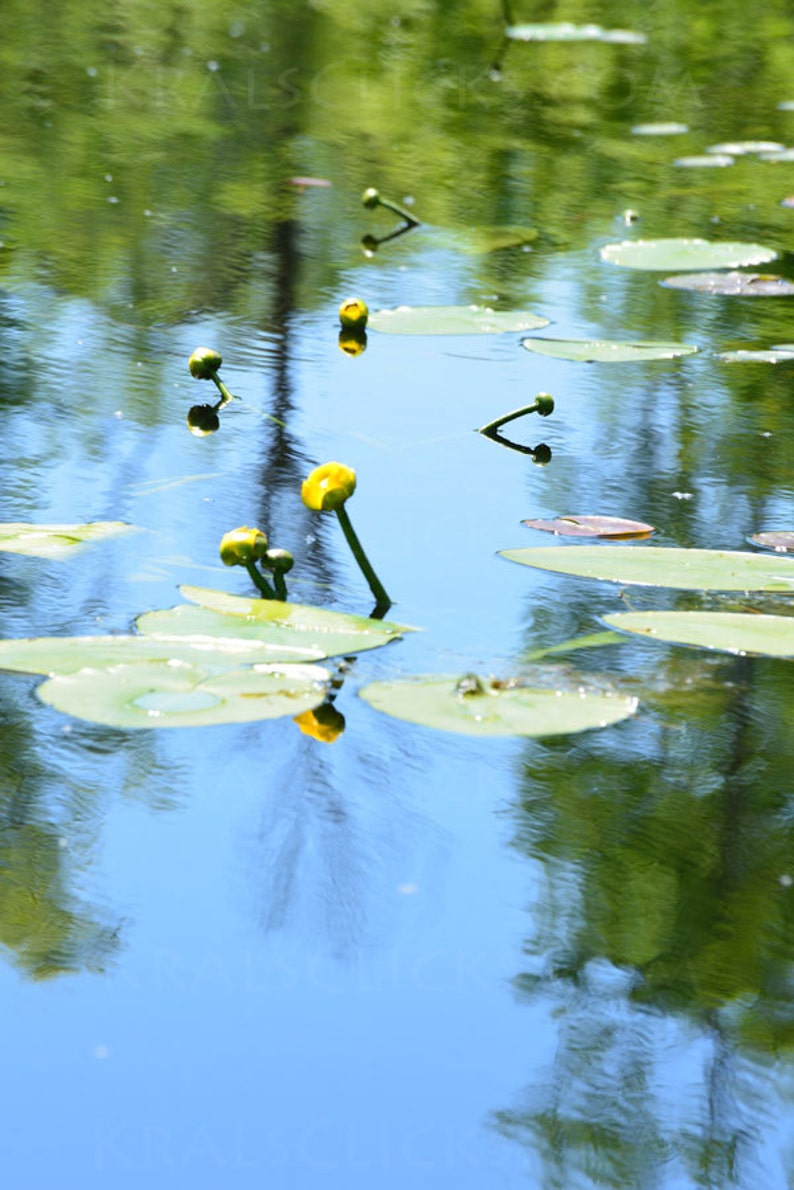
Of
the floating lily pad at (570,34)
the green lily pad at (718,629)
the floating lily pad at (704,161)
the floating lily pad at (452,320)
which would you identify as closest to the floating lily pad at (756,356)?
the floating lily pad at (452,320)

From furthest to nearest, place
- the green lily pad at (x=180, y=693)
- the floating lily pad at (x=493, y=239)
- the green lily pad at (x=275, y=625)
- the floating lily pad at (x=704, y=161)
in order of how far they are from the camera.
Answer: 1. the floating lily pad at (x=704, y=161)
2. the floating lily pad at (x=493, y=239)
3. the green lily pad at (x=275, y=625)
4. the green lily pad at (x=180, y=693)

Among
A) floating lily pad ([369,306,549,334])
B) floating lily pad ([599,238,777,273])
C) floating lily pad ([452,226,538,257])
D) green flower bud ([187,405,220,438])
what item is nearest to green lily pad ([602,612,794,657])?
green flower bud ([187,405,220,438])

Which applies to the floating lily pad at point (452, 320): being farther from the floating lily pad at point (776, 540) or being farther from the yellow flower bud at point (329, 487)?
the yellow flower bud at point (329, 487)

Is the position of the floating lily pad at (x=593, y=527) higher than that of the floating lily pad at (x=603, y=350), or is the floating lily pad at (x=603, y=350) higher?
the floating lily pad at (x=593, y=527)

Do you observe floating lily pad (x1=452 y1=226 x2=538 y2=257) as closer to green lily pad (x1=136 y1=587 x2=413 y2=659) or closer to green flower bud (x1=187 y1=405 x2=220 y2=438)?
green flower bud (x1=187 y1=405 x2=220 y2=438)

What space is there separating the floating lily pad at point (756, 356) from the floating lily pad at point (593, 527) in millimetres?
700

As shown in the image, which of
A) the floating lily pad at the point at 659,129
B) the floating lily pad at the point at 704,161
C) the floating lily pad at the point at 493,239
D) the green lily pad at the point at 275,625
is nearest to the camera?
the green lily pad at the point at 275,625

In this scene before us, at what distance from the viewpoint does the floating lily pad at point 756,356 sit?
230cm

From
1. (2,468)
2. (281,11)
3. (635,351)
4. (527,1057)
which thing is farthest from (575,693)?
(281,11)

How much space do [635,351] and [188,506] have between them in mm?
842

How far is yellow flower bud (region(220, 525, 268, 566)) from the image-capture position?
1351 millimetres

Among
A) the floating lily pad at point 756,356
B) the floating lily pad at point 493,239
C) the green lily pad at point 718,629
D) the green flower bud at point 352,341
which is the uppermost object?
the green lily pad at point 718,629

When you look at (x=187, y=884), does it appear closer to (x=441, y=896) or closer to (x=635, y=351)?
(x=441, y=896)

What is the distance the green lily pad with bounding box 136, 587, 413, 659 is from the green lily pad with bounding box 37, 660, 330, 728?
0.15ft
